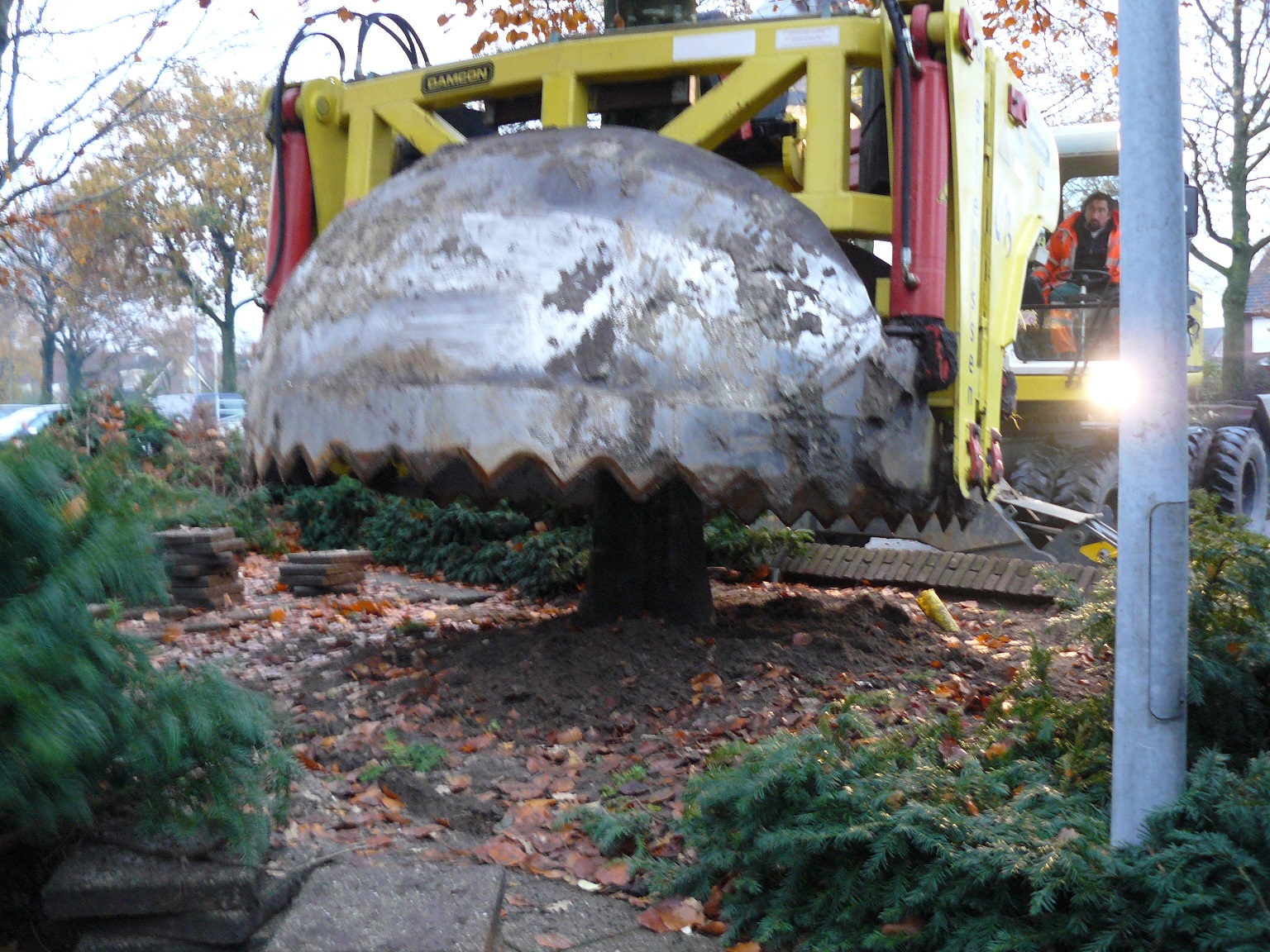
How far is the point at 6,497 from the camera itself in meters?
2.36

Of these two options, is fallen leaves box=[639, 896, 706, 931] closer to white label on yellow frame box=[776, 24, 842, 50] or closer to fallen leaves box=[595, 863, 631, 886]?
fallen leaves box=[595, 863, 631, 886]

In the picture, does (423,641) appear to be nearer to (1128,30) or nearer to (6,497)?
(6,497)

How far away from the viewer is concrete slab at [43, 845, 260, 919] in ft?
8.00

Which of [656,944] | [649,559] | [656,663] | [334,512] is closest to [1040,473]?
[649,559]

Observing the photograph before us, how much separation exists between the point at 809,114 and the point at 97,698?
3.11m

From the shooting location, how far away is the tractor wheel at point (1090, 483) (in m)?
8.48

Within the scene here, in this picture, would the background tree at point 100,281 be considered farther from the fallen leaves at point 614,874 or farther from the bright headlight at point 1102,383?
the fallen leaves at point 614,874

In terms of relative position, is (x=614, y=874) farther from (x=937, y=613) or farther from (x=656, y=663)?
(x=937, y=613)

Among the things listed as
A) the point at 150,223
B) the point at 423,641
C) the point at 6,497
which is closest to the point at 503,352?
the point at 6,497

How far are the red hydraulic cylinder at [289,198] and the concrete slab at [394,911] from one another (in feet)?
10.1

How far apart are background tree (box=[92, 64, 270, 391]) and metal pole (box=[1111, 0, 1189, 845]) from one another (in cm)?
2160

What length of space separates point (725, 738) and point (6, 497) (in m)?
2.48

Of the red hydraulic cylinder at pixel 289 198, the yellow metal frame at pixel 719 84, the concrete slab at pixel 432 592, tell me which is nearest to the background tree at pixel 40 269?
the concrete slab at pixel 432 592

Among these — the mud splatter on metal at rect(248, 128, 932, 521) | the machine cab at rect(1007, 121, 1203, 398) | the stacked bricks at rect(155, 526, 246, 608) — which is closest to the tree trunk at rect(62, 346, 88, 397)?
the stacked bricks at rect(155, 526, 246, 608)
